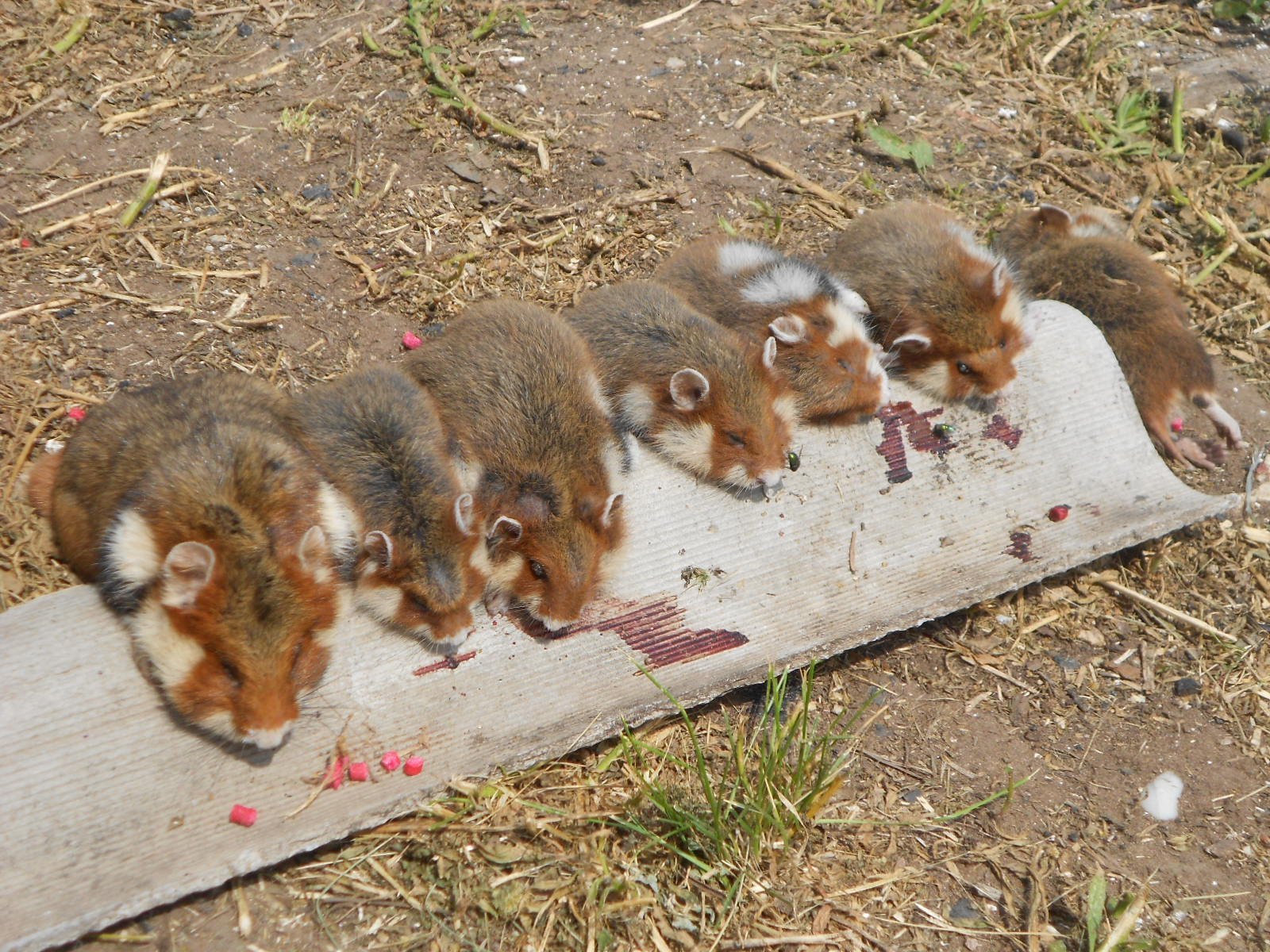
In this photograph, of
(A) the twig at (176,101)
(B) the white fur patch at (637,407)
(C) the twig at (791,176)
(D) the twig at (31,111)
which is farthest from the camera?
(C) the twig at (791,176)

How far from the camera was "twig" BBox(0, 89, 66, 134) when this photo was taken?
22.4ft

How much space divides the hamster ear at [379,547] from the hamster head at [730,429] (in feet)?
5.43

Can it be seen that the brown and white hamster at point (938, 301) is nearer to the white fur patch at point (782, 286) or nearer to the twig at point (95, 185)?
the white fur patch at point (782, 286)

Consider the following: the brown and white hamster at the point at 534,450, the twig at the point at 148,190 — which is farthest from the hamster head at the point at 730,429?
the twig at the point at 148,190

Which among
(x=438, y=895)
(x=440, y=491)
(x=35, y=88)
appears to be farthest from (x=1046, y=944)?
(x=35, y=88)

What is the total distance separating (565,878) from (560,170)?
5.06m

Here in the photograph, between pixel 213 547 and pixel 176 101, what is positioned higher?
pixel 176 101

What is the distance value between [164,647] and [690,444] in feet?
8.69

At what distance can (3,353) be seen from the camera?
557 cm

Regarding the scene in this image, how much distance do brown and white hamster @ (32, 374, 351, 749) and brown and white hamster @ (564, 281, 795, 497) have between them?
1771 mm

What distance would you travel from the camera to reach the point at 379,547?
4301mm

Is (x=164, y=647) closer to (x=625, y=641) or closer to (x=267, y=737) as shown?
(x=267, y=737)

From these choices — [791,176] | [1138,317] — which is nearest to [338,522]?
[791,176]

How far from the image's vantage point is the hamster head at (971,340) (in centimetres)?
570
